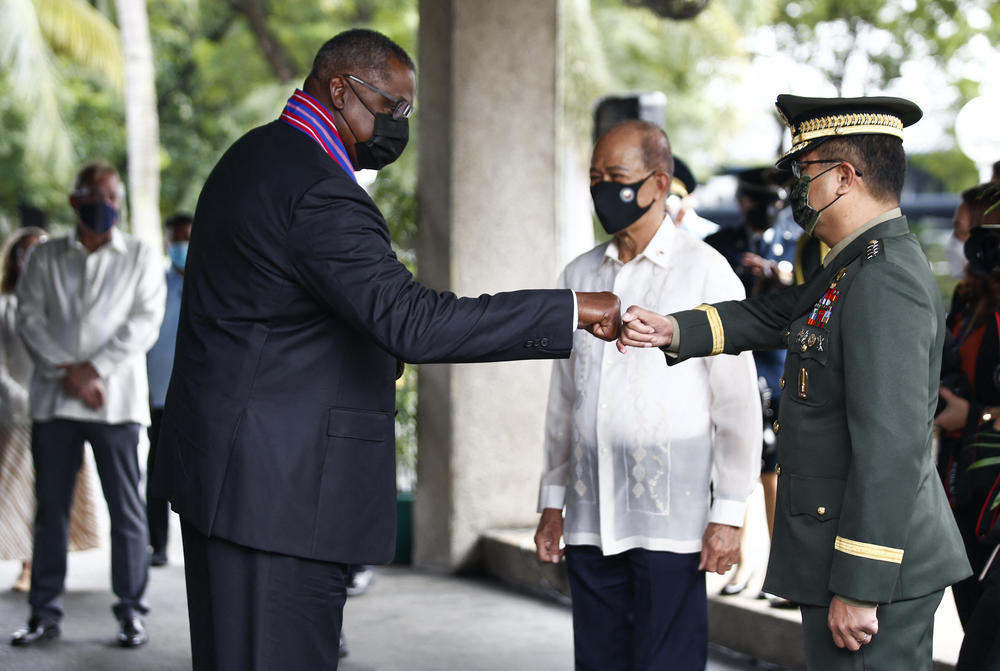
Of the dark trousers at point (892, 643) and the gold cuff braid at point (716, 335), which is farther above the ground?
the gold cuff braid at point (716, 335)

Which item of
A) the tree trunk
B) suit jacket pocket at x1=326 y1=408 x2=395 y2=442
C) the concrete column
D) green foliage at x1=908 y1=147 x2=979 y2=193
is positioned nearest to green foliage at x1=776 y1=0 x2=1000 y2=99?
green foliage at x1=908 y1=147 x2=979 y2=193

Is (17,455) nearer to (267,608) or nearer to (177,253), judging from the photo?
(177,253)

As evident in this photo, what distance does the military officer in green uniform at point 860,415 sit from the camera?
264cm

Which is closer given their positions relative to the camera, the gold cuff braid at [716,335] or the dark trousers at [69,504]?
the gold cuff braid at [716,335]

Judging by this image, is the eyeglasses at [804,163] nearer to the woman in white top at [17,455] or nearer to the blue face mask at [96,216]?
the blue face mask at [96,216]

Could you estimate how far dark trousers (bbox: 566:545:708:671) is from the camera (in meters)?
3.65

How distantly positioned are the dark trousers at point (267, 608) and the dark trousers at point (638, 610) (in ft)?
3.50

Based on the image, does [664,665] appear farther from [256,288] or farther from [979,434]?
[256,288]

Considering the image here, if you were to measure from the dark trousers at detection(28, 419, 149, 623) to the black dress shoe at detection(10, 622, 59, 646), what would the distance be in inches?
1.3

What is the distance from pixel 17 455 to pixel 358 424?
5.11m

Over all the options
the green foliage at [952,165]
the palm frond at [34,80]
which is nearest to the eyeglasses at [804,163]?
the palm frond at [34,80]

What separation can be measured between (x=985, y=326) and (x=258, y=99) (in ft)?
57.5

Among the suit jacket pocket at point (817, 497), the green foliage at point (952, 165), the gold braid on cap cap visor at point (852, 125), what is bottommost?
the suit jacket pocket at point (817, 497)

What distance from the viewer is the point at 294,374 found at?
9.64ft
